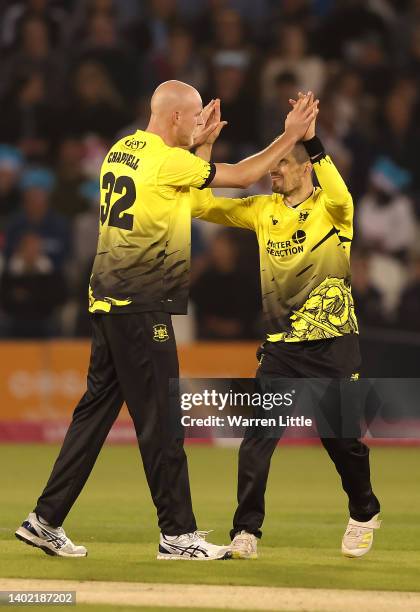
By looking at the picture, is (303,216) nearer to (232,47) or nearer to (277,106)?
(277,106)

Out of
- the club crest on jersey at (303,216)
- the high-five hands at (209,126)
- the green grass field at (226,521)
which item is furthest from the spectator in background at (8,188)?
the club crest on jersey at (303,216)

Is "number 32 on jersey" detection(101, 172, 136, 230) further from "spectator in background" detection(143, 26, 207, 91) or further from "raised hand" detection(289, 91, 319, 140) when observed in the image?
"spectator in background" detection(143, 26, 207, 91)

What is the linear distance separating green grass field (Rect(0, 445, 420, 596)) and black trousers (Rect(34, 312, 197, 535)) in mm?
305

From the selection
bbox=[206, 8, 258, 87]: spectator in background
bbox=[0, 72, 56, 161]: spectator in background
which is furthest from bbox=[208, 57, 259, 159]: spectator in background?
bbox=[0, 72, 56, 161]: spectator in background

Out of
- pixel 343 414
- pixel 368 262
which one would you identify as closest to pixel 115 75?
pixel 368 262

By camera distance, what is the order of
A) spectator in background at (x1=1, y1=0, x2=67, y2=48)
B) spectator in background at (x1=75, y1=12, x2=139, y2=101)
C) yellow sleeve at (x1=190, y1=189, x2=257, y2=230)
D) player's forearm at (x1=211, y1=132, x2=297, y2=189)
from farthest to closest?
spectator in background at (x1=1, y1=0, x2=67, y2=48)
spectator in background at (x1=75, y1=12, x2=139, y2=101)
yellow sleeve at (x1=190, y1=189, x2=257, y2=230)
player's forearm at (x1=211, y1=132, x2=297, y2=189)

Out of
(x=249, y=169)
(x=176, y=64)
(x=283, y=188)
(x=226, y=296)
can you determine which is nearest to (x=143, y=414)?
(x=249, y=169)

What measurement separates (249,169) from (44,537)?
220 cm

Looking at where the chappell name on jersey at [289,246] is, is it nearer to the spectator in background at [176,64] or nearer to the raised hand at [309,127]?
the raised hand at [309,127]

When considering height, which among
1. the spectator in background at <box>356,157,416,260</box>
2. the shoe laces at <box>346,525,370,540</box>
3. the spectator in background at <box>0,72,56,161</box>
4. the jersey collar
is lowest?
the shoe laces at <box>346,525,370,540</box>

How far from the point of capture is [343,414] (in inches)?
303

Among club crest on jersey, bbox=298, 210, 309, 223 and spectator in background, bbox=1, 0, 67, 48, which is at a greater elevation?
spectator in background, bbox=1, 0, 67, 48

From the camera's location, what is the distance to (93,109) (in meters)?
16.8

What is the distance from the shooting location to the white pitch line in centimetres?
618
